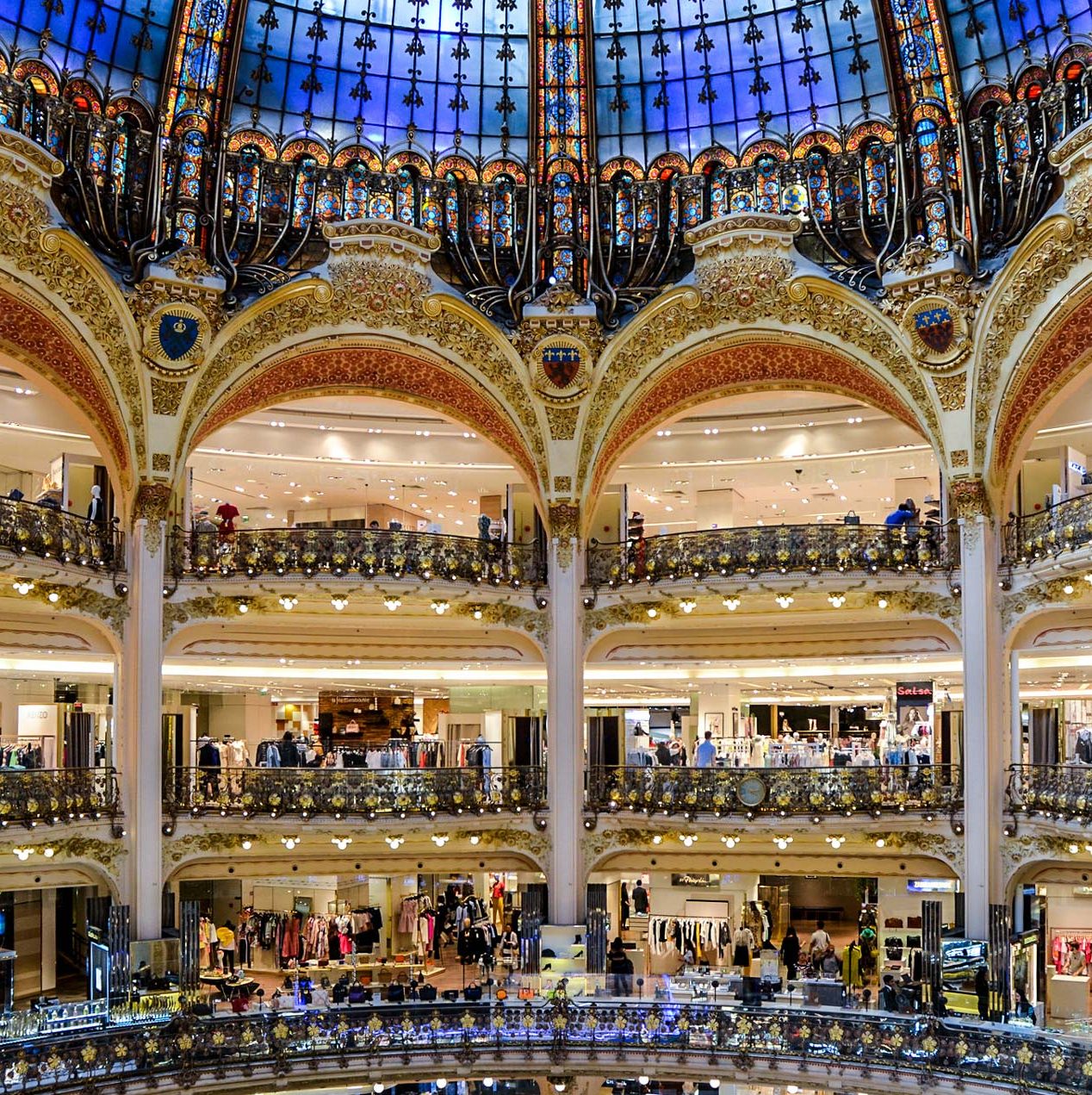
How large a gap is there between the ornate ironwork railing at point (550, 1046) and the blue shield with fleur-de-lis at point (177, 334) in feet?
44.6

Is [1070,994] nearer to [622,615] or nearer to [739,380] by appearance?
[622,615]

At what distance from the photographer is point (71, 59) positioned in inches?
1093

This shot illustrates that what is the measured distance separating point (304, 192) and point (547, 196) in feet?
18.1

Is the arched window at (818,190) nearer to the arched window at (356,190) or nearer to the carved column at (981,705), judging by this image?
the carved column at (981,705)

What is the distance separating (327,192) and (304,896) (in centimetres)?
1710

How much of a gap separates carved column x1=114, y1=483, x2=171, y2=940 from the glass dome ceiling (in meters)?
9.27

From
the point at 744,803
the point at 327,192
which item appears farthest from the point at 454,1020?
the point at 327,192

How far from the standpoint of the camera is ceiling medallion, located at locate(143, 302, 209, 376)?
2886 cm

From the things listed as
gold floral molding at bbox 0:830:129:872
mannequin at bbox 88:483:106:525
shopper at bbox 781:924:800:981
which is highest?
mannequin at bbox 88:483:106:525

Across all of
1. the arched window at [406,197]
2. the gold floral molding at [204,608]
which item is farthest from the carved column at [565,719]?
the arched window at [406,197]

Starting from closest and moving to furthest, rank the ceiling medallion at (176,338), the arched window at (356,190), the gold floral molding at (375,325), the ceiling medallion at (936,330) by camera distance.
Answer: the ceiling medallion at (936,330) → the ceiling medallion at (176,338) → the gold floral molding at (375,325) → the arched window at (356,190)

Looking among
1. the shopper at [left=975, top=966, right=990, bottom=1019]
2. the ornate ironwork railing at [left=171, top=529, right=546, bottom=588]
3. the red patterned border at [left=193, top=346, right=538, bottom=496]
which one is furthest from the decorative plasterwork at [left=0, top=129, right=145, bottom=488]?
the shopper at [left=975, top=966, right=990, bottom=1019]

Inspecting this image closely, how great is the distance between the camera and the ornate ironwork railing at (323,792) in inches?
1157

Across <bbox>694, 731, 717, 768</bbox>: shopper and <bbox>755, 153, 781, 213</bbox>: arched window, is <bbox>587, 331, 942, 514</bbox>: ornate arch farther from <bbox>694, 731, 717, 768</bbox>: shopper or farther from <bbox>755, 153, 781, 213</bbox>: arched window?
<bbox>694, 731, 717, 768</bbox>: shopper
